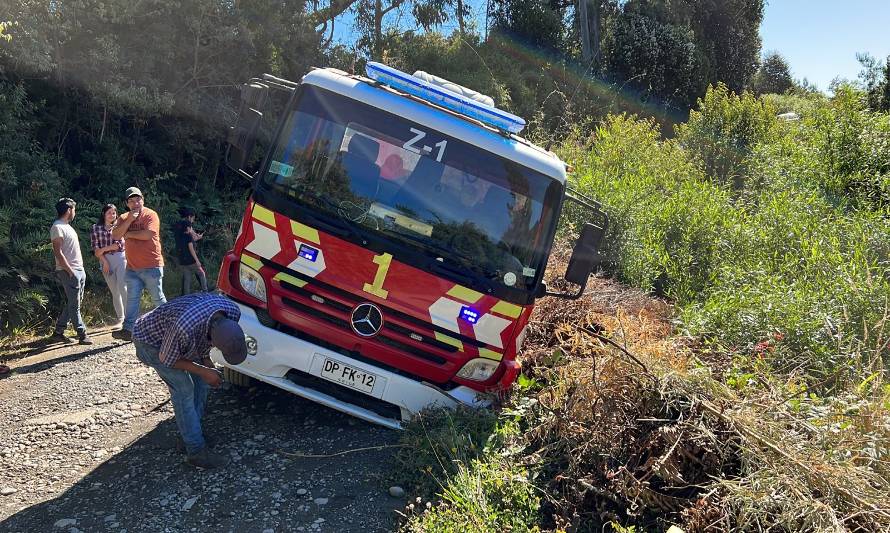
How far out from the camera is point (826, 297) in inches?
252

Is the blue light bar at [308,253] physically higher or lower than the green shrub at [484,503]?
higher

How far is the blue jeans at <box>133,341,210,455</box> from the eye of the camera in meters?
4.36

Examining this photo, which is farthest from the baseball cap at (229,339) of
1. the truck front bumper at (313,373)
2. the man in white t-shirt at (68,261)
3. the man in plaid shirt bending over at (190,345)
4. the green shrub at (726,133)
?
the green shrub at (726,133)

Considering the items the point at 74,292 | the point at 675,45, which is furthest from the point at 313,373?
the point at 675,45

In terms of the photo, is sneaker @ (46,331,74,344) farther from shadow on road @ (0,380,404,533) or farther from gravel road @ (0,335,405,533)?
shadow on road @ (0,380,404,533)

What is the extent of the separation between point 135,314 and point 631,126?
32.8ft

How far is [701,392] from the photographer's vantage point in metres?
4.16

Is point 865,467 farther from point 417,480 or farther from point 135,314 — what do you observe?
point 135,314

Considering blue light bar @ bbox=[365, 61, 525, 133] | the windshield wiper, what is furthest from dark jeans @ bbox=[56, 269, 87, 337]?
the windshield wiper

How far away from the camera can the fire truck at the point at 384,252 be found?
4.67 meters

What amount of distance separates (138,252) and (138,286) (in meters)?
0.40

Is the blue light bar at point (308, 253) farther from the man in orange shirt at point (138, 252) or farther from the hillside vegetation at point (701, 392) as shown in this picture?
the man in orange shirt at point (138, 252)

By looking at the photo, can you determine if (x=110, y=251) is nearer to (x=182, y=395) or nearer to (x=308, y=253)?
(x=182, y=395)

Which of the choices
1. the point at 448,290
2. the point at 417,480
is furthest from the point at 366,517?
the point at 448,290
